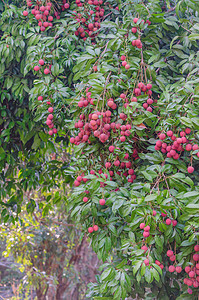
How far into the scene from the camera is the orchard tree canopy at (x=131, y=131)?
128cm

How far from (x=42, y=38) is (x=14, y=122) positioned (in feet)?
2.15

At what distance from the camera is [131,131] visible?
1.35 meters

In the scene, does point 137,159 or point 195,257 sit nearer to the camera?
point 195,257

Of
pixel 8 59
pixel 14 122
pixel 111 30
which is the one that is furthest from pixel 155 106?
pixel 14 122

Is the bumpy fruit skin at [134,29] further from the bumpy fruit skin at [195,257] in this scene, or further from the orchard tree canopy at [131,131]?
the bumpy fruit skin at [195,257]

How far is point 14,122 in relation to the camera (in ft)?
7.46

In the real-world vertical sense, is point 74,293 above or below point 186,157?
below

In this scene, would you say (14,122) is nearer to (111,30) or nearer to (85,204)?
(111,30)

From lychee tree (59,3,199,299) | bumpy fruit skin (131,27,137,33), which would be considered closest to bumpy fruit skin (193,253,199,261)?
lychee tree (59,3,199,299)

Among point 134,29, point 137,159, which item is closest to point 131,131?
point 137,159

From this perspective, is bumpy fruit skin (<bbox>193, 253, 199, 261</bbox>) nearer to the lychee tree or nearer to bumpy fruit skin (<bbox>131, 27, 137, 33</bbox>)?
the lychee tree

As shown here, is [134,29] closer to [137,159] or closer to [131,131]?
[131,131]

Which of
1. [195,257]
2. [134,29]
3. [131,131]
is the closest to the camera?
[195,257]

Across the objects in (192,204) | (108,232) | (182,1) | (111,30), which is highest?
(182,1)
